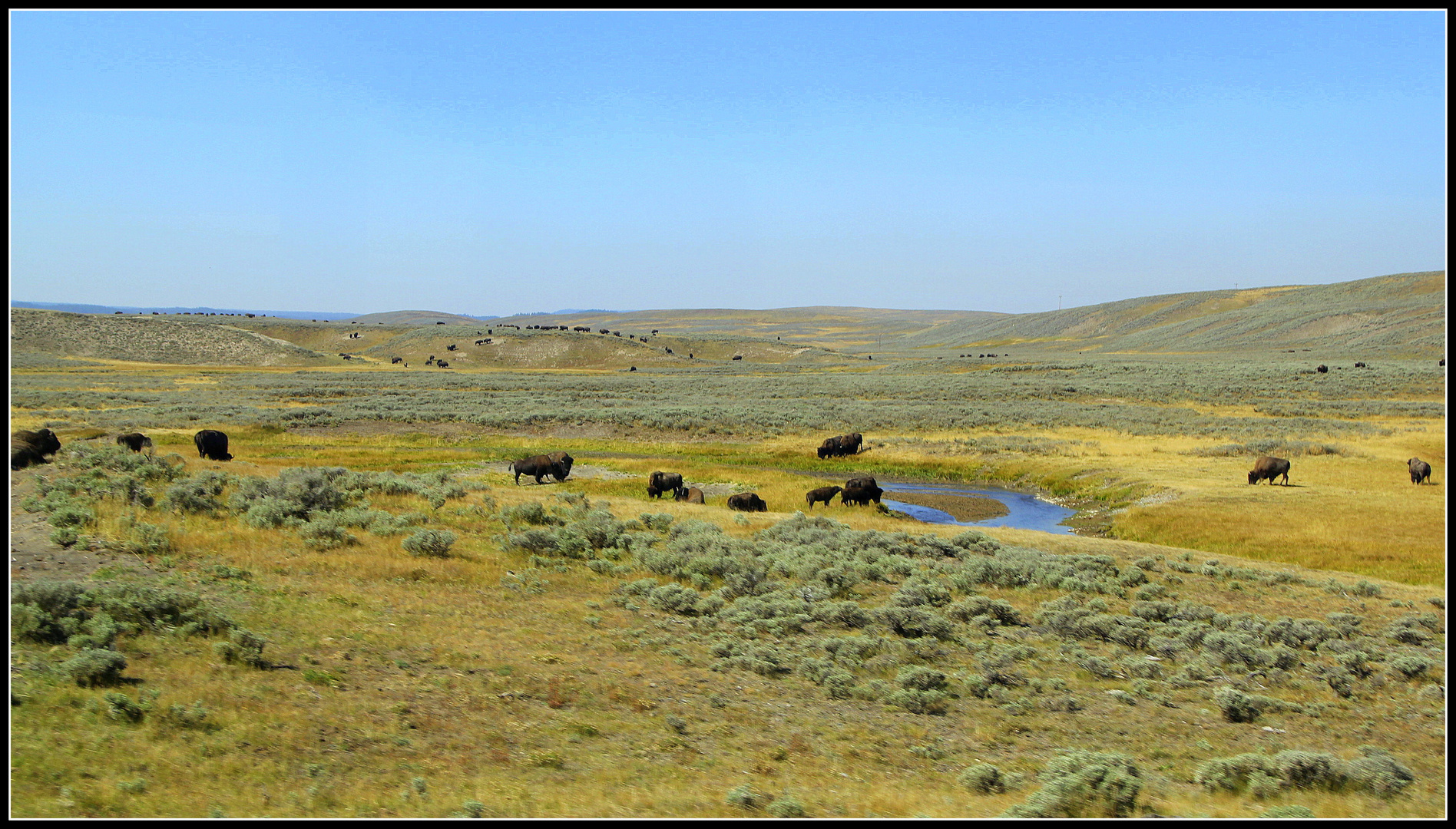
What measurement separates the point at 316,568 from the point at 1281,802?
45.6 feet

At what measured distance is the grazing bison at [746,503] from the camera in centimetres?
2759

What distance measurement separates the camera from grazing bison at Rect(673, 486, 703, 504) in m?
29.6

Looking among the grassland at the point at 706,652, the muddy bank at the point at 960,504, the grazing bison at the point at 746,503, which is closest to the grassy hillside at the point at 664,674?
the grassland at the point at 706,652

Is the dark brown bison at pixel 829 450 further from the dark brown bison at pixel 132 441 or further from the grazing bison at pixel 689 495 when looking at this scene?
the dark brown bison at pixel 132 441

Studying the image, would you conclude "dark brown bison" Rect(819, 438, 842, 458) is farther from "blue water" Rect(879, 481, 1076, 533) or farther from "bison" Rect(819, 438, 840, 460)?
"blue water" Rect(879, 481, 1076, 533)

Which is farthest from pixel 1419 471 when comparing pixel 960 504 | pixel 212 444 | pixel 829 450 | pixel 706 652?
pixel 212 444

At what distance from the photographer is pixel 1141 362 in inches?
3937

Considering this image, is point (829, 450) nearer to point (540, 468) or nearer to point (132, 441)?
point (540, 468)

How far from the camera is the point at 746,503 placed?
2764 cm

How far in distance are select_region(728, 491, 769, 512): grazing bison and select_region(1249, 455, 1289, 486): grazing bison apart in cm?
1922

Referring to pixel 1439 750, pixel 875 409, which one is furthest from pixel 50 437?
pixel 875 409

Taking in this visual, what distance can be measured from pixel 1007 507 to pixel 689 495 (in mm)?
12391

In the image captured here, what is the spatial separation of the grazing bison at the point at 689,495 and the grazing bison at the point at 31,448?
708 inches

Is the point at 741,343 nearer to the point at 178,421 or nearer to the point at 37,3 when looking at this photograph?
the point at 178,421
